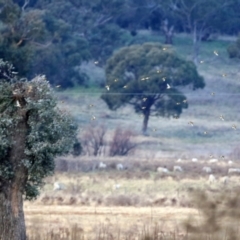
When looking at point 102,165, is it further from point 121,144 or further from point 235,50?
point 235,50

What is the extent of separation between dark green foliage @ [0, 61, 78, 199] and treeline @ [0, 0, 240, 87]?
26.2 m

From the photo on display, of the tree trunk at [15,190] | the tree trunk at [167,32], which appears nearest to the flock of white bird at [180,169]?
the tree trunk at [15,190]

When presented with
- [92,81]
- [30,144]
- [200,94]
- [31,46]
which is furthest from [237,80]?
[30,144]

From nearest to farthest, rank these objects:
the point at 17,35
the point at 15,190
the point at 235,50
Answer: the point at 15,190 → the point at 17,35 → the point at 235,50

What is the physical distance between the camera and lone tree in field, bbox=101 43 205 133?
45250mm

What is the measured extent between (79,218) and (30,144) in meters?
7.55

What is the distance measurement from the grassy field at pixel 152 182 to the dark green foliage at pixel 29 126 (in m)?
1.65

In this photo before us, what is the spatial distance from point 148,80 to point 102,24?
1762 centimetres

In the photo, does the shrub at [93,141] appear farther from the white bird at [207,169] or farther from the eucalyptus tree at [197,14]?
the eucalyptus tree at [197,14]

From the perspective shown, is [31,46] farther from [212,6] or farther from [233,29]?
[233,29]

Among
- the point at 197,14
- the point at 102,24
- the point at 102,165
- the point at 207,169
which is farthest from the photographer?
the point at 197,14

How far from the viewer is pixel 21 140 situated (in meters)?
13.5

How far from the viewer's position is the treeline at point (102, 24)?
5088 centimetres

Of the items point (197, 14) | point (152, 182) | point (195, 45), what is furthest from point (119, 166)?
point (195, 45)
